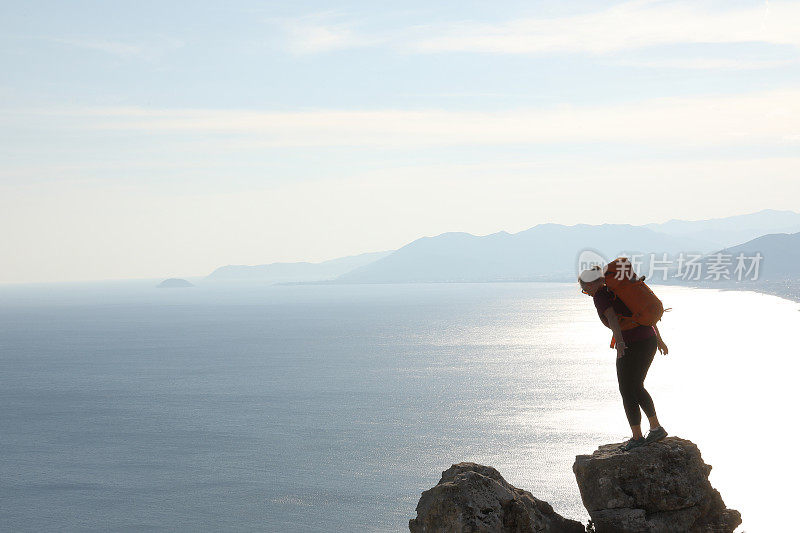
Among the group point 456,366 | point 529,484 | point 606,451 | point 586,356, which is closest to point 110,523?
point 529,484

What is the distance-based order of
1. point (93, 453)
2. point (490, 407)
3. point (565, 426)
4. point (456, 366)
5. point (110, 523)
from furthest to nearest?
point (456, 366)
point (490, 407)
point (565, 426)
point (93, 453)
point (110, 523)

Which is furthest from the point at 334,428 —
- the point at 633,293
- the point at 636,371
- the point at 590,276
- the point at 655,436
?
the point at 590,276

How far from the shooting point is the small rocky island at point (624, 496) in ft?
32.2

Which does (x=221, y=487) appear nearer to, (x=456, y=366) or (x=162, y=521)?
(x=162, y=521)

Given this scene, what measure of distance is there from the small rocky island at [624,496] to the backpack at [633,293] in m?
2.02

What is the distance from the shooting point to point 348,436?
94.1 m

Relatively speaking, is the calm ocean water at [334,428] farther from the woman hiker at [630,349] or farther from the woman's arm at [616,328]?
the woman's arm at [616,328]

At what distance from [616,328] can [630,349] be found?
0.54 m

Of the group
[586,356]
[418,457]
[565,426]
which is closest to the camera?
[418,457]

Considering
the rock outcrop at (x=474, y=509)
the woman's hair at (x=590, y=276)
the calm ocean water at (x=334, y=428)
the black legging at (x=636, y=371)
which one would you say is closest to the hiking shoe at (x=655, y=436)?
the black legging at (x=636, y=371)

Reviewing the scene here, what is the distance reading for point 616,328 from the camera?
33.0 ft

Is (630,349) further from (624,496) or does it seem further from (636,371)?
(624,496)

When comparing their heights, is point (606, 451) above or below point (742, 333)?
above

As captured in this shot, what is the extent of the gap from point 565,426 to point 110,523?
58.4 m
